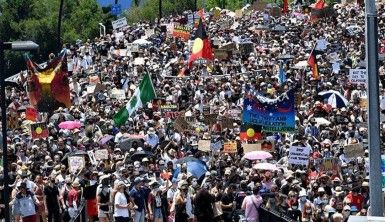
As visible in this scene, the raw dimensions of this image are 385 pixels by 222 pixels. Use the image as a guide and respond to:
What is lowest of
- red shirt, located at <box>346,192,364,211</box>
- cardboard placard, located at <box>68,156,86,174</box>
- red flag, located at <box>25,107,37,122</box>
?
red shirt, located at <box>346,192,364,211</box>

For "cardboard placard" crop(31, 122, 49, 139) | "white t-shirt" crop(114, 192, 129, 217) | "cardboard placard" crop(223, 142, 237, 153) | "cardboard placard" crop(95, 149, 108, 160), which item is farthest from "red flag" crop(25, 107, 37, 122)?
"white t-shirt" crop(114, 192, 129, 217)

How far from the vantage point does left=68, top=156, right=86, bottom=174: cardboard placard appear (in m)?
33.3

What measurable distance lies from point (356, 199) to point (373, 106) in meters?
10.7

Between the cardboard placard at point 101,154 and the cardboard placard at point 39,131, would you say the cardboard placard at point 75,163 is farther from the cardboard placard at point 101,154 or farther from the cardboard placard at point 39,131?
the cardboard placard at point 39,131

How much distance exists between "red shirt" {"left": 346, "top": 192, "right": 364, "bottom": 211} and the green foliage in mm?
89732

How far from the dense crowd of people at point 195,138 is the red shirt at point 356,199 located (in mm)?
25

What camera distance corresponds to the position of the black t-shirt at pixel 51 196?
29766 millimetres

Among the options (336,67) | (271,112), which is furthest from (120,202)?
(336,67)

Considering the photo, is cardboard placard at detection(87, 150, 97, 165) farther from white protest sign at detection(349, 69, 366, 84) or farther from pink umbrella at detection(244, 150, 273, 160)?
white protest sign at detection(349, 69, 366, 84)

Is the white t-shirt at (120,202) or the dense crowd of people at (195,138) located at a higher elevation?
the dense crowd of people at (195,138)

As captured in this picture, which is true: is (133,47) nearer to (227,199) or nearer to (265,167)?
(265,167)

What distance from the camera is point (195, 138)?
40.1 metres

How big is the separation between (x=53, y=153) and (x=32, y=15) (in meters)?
92.5

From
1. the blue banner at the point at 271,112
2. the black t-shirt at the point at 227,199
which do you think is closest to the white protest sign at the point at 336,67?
the blue banner at the point at 271,112
